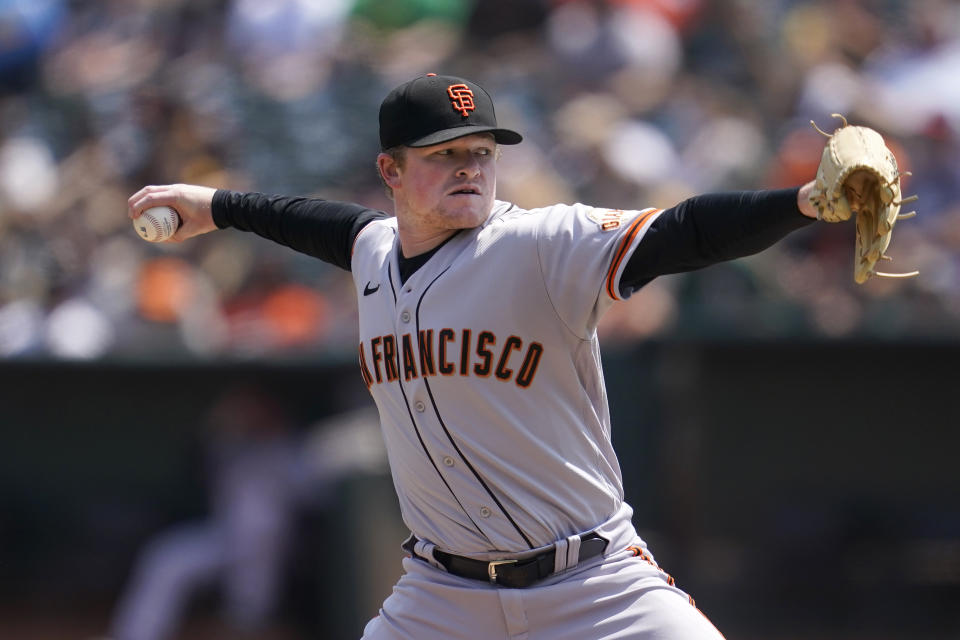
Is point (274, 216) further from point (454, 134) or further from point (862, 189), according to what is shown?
point (862, 189)

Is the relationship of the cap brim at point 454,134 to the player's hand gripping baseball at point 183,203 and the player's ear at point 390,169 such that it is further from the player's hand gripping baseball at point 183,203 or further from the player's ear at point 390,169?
the player's hand gripping baseball at point 183,203

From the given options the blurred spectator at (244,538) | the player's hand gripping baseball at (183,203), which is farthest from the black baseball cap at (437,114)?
the blurred spectator at (244,538)

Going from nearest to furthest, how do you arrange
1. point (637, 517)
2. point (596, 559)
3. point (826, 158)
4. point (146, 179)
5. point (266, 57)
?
1. point (826, 158)
2. point (596, 559)
3. point (637, 517)
4. point (146, 179)
5. point (266, 57)

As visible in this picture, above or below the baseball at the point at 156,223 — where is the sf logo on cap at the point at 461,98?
above

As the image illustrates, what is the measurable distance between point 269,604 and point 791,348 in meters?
2.88

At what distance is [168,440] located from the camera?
23.9 feet

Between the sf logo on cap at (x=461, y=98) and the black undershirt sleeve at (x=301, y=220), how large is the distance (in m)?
0.56

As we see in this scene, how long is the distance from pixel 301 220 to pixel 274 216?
8cm

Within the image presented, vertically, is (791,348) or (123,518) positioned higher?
(791,348)

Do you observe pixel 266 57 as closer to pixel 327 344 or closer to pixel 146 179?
pixel 146 179

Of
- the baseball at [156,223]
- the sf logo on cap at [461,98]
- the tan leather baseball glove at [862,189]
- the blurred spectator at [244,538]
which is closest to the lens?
the tan leather baseball glove at [862,189]

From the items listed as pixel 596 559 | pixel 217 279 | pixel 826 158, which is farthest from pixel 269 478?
pixel 826 158

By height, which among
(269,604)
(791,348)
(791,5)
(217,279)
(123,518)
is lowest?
(269,604)

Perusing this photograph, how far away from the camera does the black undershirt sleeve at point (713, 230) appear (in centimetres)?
260
